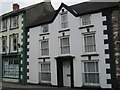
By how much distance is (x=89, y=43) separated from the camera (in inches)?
572

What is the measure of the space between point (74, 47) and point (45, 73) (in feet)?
12.6

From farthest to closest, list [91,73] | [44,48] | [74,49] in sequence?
[44,48]
[74,49]
[91,73]

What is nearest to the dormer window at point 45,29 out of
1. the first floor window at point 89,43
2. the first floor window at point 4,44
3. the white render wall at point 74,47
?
the white render wall at point 74,47

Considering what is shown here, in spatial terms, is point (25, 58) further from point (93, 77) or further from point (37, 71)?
point (93, 77)

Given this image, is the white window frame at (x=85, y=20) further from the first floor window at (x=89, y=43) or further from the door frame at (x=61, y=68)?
the door frame at (x=61, y=68)

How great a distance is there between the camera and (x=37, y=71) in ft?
56.9

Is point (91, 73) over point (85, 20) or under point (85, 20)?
under

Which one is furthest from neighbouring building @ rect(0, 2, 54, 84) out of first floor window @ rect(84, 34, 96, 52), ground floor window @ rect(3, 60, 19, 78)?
first floor window @ rect(84, 34, 96, 52)

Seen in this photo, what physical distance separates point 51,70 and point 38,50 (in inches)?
99.2

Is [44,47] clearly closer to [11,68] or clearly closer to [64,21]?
[64,21]

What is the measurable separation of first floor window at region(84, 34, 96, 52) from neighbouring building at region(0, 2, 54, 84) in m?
6.91

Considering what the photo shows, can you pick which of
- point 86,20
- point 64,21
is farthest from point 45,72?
point 86,20

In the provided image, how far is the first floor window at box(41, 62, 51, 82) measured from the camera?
54.4 ft

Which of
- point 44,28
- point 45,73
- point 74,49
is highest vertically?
point 44,28
